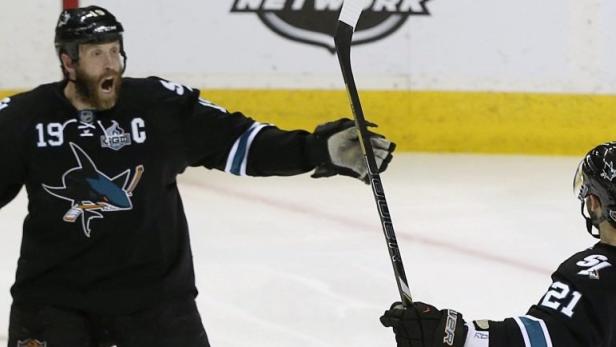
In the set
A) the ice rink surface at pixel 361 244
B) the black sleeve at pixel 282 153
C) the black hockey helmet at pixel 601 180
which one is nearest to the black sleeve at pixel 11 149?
the black sleeve at pixel 282 153

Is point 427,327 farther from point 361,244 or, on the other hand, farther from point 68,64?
point 361,244

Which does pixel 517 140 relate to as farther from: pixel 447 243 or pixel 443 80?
pixel 447 243

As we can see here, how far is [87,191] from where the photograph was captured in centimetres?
262

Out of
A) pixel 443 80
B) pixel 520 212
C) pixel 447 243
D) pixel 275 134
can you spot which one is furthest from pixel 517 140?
pixel 275 134

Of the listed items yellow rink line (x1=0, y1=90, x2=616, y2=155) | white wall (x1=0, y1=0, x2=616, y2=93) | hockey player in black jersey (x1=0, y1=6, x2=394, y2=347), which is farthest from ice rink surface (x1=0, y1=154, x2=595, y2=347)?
hockey player in black jersey (x1=0, y1=6, x2=394, y2=347)

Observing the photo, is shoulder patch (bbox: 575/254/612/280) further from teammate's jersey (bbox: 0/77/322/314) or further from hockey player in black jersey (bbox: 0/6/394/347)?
teammate's jersey (bbox: 0/77/322/314)

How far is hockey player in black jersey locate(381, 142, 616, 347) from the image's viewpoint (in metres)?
2.30

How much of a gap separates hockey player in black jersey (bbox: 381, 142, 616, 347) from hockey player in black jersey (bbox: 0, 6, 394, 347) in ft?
1.36

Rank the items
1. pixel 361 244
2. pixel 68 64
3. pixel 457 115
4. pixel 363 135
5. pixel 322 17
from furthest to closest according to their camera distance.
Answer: pixel 457 115
pixel 322 17
pixel 361 244
pixel 68 64
pixel 363 135

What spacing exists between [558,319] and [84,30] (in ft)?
3.49

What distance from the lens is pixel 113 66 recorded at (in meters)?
2.65

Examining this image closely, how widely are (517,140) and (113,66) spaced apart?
135 inches

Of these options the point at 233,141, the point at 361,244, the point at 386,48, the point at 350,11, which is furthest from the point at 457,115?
the point at 350,11

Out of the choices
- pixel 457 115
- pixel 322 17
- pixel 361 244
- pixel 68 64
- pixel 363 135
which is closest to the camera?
pixel 363 135
